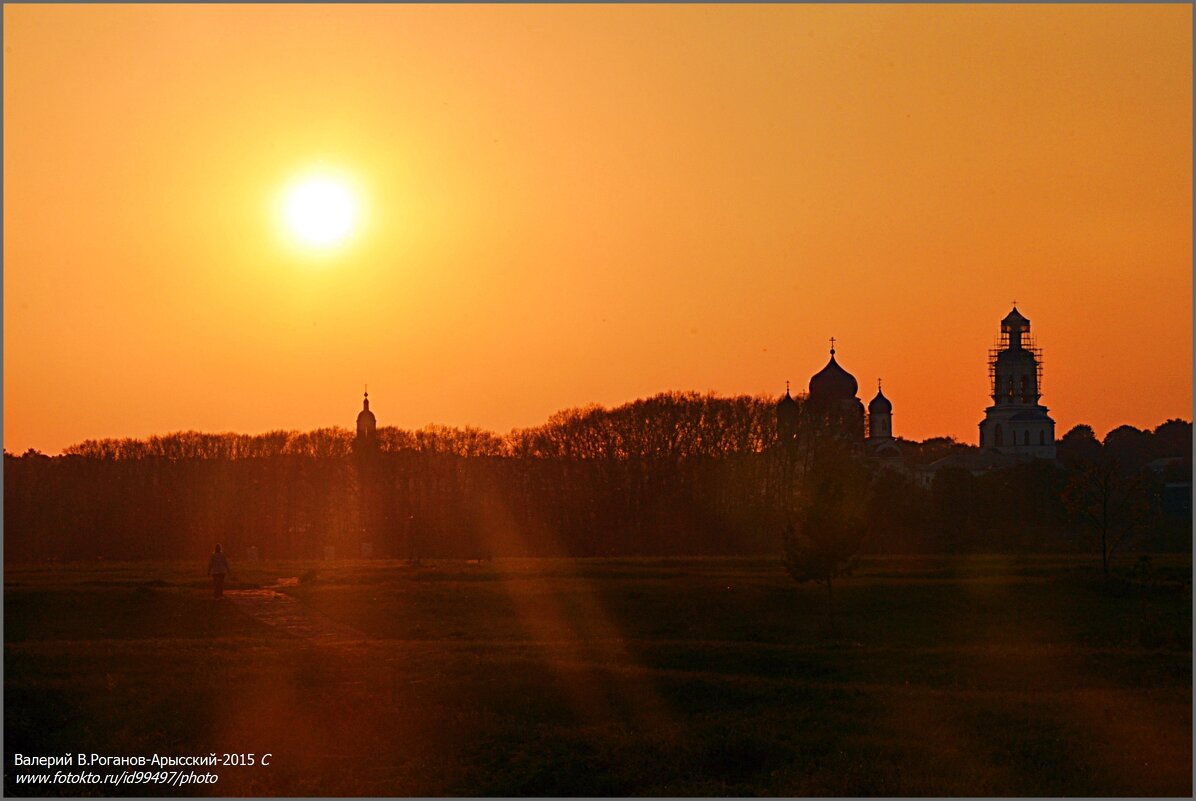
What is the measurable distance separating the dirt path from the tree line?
2813cm

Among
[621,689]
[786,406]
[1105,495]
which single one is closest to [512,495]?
[786,406]

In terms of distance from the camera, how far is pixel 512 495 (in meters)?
86.1

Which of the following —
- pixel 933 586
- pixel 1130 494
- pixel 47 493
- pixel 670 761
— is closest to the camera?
pixel 670 761

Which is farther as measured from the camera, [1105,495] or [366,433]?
[366,433]

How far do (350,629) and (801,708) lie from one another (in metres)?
13.3

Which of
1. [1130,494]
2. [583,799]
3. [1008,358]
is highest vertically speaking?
[1008,358]

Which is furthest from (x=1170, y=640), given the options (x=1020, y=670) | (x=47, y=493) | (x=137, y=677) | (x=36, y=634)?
(x=47, y=493)

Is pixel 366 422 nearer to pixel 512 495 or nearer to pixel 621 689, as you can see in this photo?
pixel 512 495

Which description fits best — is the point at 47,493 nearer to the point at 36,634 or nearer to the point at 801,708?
the point at 36,634

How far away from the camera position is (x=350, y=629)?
32094 millimetres

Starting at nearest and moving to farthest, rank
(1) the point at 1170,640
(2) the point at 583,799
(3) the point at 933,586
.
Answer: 1. (2) the point at 583,799
2. (1) the point at 1170,640
3. (3) the point at 933,586

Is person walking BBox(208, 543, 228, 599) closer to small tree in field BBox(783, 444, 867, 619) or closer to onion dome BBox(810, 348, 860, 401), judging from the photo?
small tree in field BBox(783, 444, 867, 619)

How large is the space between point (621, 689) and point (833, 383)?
278 feet

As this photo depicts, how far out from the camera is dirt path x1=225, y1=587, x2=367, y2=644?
30.6m
